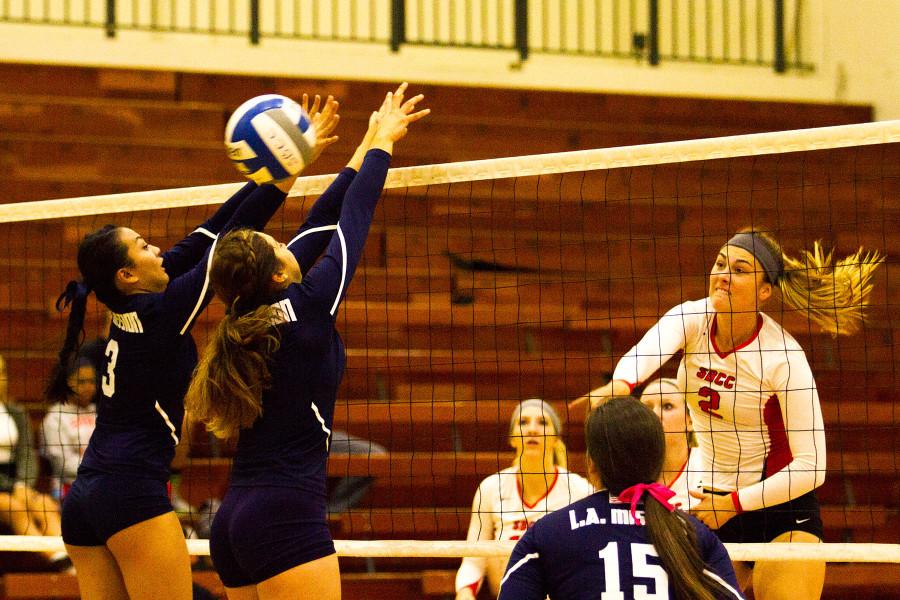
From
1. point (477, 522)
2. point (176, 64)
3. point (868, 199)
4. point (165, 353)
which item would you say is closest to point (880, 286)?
point (868, 199)

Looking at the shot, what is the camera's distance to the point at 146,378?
378cm

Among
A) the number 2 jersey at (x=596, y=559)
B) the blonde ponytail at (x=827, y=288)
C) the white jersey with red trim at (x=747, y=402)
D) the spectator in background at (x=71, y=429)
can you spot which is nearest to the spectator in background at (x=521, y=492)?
the white jersey with red trim at (x=747, y=402)

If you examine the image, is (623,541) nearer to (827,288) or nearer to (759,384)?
(759,384)

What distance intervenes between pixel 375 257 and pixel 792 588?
4741 millimetres

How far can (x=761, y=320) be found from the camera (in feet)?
14.6

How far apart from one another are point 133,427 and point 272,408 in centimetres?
74

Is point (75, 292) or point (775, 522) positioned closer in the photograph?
point (75, 292)

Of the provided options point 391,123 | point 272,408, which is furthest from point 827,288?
point 272,408

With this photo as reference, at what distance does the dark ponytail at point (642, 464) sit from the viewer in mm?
2727

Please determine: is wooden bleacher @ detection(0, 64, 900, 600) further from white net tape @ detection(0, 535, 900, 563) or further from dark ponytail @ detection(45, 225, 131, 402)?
dark ponytail @ detection(45, 225, 131, 402)

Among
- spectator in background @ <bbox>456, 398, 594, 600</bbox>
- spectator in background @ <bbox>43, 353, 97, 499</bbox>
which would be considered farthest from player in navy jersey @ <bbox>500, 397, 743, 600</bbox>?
spectator in background @ <bbox>43, 353, 97, 499</bbox>

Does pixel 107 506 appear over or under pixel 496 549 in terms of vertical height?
over

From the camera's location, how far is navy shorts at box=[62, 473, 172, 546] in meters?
3.69

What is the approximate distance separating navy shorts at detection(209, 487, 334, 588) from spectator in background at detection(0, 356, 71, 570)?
2.85 metres
